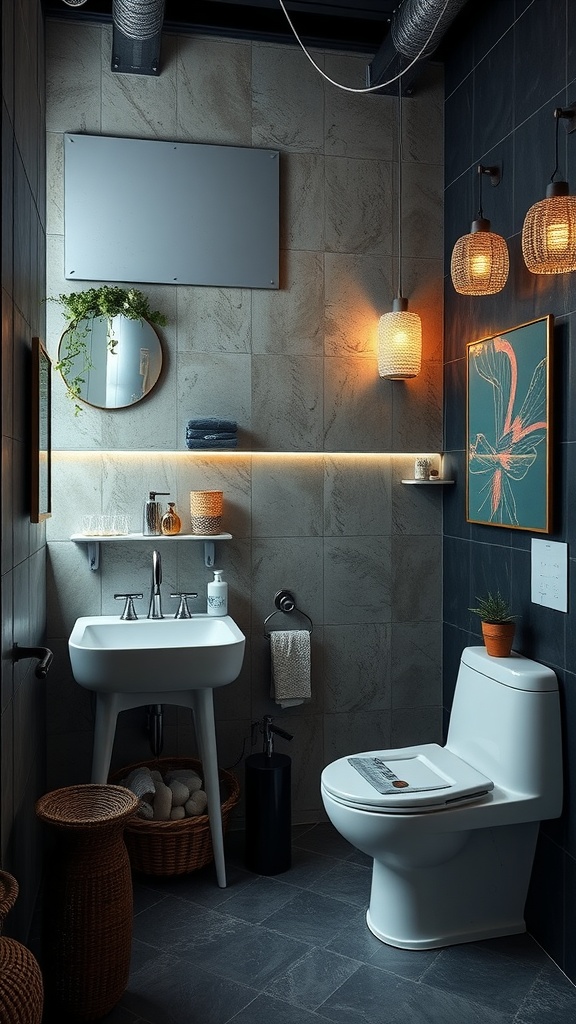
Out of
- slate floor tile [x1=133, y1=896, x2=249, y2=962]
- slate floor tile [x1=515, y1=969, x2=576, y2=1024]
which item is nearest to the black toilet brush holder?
slate floor tile [x1=133, y1=896, x2=249, y2=962]

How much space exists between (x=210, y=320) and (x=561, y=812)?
6.65 feet

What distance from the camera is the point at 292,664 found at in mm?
2979

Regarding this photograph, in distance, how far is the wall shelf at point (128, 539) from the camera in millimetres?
2801

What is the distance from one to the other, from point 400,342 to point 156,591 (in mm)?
1287

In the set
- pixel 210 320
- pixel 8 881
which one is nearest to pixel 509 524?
pixel 210 320

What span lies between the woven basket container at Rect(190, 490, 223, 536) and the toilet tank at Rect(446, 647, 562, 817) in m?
1.06

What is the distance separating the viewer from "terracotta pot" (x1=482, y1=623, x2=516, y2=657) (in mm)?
2451

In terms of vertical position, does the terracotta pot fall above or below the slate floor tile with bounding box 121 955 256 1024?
above

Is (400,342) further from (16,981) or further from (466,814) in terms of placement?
(16,981)

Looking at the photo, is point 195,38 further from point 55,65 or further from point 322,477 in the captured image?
point 322,477

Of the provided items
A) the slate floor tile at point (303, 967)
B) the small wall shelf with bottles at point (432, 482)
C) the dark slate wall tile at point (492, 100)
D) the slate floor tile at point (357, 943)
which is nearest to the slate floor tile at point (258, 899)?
the slate floor tile at point (303, 967)

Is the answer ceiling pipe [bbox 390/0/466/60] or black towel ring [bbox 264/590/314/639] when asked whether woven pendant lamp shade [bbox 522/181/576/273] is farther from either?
black towel ring [bbox 264/590/314/639]

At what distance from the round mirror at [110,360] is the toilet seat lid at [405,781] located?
1.49 m

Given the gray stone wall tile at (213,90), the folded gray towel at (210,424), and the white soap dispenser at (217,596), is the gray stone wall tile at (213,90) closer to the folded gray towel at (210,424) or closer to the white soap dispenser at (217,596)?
the folded gray towel at (210,424)
